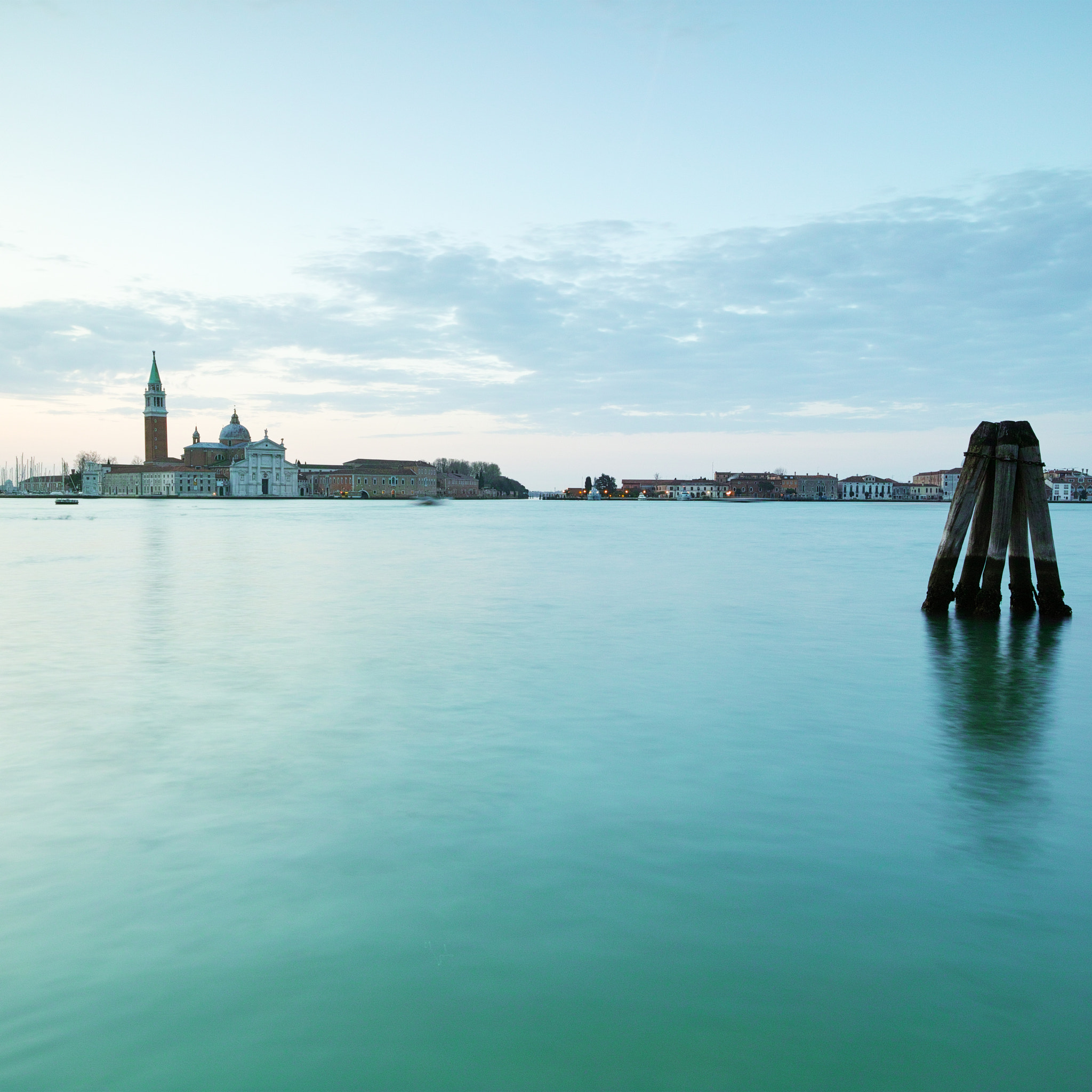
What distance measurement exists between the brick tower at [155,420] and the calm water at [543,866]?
150671mm

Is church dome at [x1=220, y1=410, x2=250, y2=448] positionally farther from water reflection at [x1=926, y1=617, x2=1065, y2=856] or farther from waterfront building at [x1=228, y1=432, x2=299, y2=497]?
water reflection at [x1=926, y1=617, x2=1065, y2=856]

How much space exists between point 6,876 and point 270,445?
15107cm

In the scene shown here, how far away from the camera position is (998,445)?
14.3 meters

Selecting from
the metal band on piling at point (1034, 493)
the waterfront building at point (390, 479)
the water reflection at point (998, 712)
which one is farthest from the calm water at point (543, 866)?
the waterfront building at point (390, 479)

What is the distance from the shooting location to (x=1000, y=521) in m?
14.4

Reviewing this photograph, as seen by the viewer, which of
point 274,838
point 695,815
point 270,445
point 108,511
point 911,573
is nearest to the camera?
point 274,838

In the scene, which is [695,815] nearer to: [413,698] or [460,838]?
[460,838]

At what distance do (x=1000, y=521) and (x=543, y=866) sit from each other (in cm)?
1159

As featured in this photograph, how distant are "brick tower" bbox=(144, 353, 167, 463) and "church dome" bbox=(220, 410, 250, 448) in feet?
30.1

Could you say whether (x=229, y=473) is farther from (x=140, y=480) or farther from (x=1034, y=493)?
(x=1034, y=493)

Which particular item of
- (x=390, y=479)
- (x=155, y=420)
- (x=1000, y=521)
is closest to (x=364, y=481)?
(x=390, y=479)

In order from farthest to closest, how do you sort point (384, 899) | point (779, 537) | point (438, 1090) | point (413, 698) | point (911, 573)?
point (779, 537), point (911, 573), point (413, 698), point (384, 899), point (438, 1090)

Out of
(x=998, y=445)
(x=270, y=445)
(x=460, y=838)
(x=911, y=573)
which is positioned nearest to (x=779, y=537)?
(x=911, y=573)

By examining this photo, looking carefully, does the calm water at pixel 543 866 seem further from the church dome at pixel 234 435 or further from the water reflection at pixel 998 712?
the church dome at pixel 234 435
